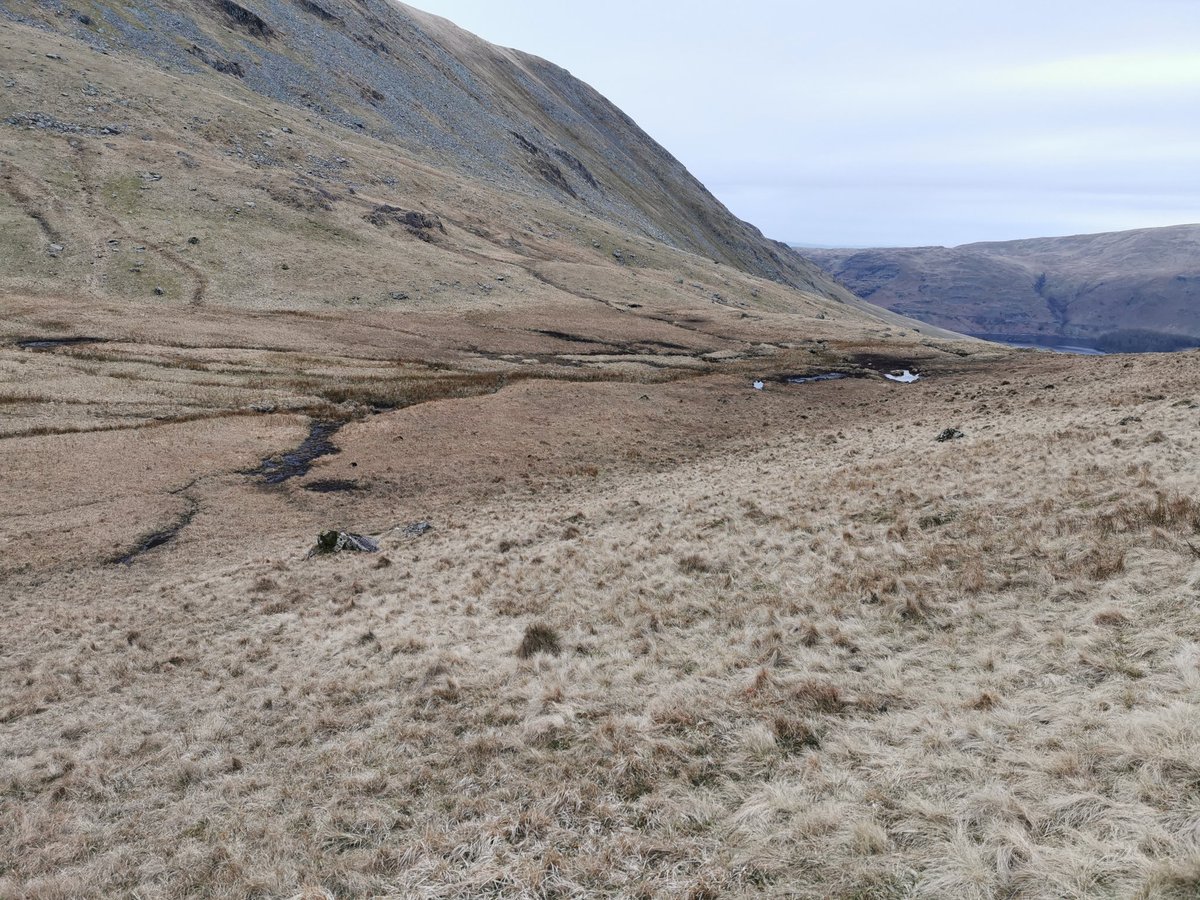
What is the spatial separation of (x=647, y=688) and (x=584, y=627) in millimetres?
3731

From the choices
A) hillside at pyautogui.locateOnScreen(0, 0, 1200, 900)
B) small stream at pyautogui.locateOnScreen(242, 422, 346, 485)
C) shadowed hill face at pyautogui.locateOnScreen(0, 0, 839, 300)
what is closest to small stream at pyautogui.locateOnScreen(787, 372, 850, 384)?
hillside at pyautogui.locateOnScreen(0, 0, 1200, 900)

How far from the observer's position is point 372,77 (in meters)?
151

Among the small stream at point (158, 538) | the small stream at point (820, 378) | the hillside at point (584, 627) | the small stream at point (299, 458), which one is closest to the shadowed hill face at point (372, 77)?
the hillside at point (584, 627)

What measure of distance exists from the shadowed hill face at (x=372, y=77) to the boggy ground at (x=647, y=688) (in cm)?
12989

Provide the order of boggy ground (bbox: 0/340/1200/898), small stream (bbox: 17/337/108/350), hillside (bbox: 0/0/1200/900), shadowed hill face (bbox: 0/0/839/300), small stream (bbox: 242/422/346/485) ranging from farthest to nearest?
shadowed hill face (bbox: 0/0/839/300)
small stream (bbox: 17/337/108/350)
small stream (bbox: 242/422/346/485)
hillside (bbox: 0/0/1200/900)
boggy ground (bbox: 0/340/1200/898)

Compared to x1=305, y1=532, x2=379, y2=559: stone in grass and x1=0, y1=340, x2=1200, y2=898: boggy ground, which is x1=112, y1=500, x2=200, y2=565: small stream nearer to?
x1=0, y1=340, x2=1200, y2=898: boggy ground

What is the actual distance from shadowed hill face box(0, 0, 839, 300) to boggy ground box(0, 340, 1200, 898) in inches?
5114

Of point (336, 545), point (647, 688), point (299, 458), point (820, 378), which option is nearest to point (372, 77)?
point (820, 378)

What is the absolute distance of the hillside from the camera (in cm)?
809

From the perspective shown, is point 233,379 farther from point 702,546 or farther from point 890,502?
point 890,502

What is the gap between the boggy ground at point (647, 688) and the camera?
773cm

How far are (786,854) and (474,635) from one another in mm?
10394

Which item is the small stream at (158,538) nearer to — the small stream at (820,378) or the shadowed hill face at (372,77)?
the small stream at (820,378)

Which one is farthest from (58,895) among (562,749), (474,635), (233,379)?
(233,379)
